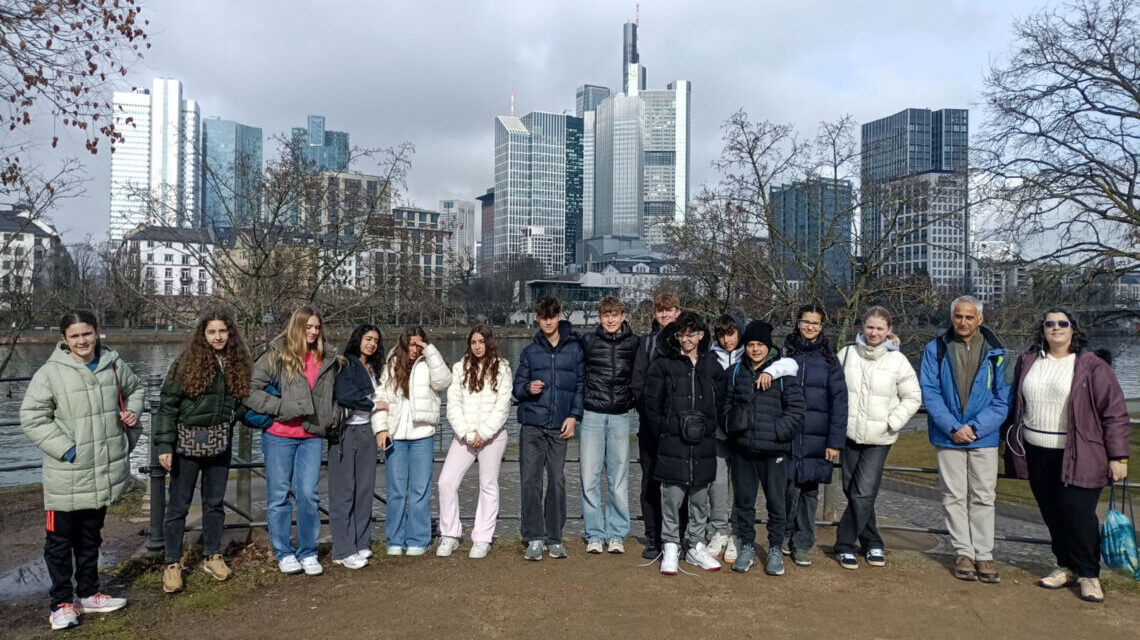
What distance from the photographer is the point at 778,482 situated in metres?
5.14

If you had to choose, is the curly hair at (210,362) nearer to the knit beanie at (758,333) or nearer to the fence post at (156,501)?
the fence post at (156,501)

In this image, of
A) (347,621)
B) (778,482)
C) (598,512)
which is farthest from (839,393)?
(347,621)

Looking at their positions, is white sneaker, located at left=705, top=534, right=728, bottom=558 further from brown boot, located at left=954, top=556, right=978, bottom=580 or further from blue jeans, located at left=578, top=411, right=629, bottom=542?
brown boot, located at left=954, top=556, right=978, bottom=580

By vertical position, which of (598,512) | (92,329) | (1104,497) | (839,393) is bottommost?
(1104,497)

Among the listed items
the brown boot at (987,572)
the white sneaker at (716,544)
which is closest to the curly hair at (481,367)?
the white sneaker at (716,544)

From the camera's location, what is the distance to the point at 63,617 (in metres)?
4.14

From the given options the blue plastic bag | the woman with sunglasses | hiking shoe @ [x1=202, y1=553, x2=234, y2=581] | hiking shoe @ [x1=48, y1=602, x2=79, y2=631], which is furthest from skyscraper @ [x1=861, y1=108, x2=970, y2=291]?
hiking shoe @ [x1=48, y1=602, x2=79, y2=631]

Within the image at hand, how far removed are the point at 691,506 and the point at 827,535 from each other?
325 cm

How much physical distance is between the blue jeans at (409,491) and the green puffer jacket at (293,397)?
23.8 inches

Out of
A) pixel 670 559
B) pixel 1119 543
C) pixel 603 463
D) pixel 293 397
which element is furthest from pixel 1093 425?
pixel 293 397

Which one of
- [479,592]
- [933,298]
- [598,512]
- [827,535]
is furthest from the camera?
[933,298]

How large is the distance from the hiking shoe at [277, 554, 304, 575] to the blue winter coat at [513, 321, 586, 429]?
185 centimetres

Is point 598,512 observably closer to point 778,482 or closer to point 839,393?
point 778,482

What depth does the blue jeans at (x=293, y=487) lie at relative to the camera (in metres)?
5.04
